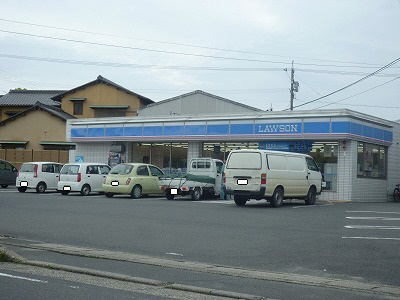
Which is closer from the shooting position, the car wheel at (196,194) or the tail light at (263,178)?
the tail light at (263,178)

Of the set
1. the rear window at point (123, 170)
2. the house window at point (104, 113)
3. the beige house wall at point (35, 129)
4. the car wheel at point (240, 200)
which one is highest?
the house window at point (104, 113)

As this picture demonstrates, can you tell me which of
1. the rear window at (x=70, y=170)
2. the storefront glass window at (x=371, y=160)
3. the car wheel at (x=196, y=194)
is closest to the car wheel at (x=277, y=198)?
the car wheel at (x=196, y=194)

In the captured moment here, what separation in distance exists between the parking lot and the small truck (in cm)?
399

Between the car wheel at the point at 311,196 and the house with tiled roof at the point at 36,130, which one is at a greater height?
the house with tiled roof at the point at 36,130

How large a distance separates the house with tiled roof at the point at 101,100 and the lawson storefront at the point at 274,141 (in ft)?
59.0

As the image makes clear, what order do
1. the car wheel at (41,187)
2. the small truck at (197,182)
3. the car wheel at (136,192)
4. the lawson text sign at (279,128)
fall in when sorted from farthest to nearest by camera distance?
the car wheel at (41,187) < the lawson text sign at (279,128) < the car wheel at (136,192) < the small truck at (197,182)

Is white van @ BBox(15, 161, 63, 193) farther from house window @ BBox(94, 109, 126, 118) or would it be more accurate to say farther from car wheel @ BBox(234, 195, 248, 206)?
house window @ BBox(94, 109, 126, 118)

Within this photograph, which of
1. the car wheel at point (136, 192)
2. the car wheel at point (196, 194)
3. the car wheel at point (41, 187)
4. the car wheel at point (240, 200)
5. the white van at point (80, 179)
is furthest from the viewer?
the car wheel at point (41, 187)

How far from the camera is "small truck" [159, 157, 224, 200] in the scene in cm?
2522

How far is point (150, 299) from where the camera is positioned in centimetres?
735

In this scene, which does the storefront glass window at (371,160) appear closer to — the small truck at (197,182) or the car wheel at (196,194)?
the small truck at (197,182)

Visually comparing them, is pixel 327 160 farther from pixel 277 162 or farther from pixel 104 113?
pixel 104 113

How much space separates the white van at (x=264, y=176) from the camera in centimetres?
2122

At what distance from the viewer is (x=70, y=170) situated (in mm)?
28359
